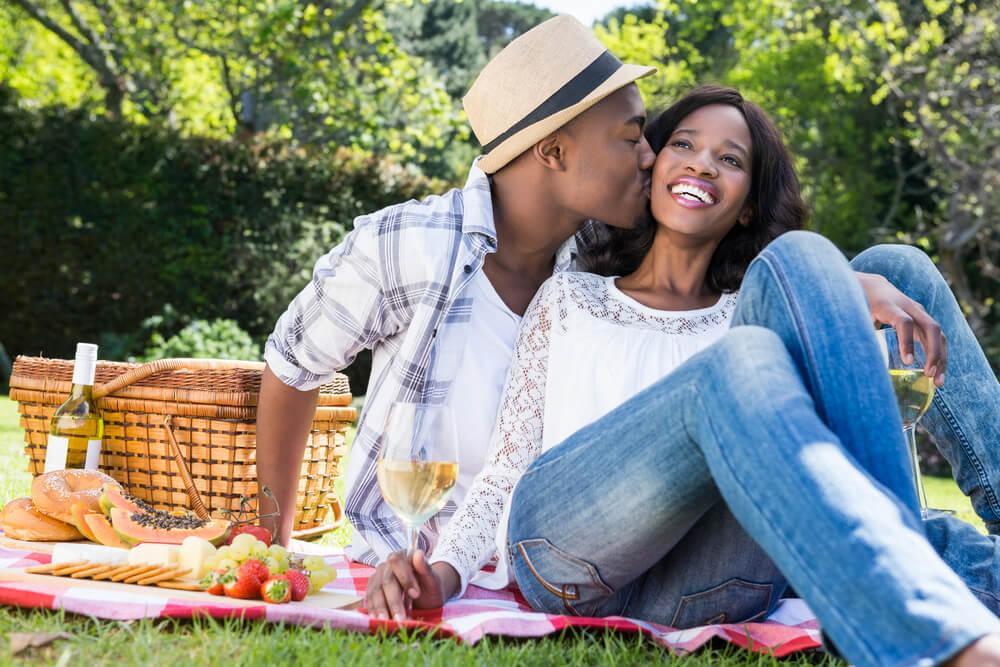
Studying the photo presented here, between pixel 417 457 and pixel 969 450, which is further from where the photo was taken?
pixel 969 450

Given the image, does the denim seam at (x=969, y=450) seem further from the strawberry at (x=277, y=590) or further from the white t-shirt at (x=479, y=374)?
the strawberry at (x=277, y=590)

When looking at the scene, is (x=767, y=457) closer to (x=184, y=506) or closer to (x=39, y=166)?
(x=184, y=506)

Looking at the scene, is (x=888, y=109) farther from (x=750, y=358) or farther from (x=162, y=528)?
(x=750, y=358)

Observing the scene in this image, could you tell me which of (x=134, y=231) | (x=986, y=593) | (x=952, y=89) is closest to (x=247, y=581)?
(x=986, y=593)

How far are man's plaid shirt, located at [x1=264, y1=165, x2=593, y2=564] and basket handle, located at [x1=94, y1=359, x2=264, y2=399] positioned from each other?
1.98ft

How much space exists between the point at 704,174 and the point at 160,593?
191 centimetres

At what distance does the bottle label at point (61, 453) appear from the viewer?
3.61 metres

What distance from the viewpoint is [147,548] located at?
2.88m

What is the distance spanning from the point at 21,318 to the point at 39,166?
5.28 ft

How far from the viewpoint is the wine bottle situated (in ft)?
12.1

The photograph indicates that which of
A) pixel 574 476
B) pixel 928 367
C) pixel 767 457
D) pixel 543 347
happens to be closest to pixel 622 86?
pixel 543 347

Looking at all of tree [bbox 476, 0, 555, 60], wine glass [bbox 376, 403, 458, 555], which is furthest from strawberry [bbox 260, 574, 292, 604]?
tree [bbox 476, 0, 555, 60]

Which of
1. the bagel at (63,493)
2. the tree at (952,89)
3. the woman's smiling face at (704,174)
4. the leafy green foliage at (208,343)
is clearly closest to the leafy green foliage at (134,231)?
the leafy green foliage at (208,343)

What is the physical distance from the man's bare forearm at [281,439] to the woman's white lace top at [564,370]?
25.7 inches
